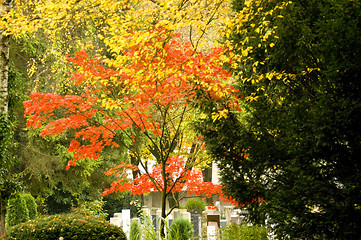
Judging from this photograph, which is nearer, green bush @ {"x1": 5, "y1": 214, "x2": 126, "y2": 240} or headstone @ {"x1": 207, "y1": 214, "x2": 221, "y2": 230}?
green bush @ {"x1": 5, "y1": 214, "x2": 126, "y2": 240}

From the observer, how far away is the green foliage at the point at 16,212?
34.5 ft

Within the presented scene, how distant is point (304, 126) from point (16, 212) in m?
8.25

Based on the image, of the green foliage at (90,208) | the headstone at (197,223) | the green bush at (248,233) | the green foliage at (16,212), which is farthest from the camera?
the green foliage at (90,208)

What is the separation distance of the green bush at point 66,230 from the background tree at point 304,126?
2.63m

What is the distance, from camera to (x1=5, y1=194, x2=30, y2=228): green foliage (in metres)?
10.5

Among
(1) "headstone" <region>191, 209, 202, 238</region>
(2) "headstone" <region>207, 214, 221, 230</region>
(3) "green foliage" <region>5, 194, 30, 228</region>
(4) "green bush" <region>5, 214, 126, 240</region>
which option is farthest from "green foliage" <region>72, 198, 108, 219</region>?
(4) "green bush" <region>5, 214, 126, 240</region>

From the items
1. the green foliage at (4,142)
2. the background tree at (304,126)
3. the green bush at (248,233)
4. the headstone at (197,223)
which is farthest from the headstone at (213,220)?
the green foliage at (4,142)

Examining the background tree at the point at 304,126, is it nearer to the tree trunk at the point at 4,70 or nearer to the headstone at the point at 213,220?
the tree trunk at the point at 4,70

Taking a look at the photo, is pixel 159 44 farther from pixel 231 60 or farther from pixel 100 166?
pixel 100 166

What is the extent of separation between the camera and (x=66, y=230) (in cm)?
811

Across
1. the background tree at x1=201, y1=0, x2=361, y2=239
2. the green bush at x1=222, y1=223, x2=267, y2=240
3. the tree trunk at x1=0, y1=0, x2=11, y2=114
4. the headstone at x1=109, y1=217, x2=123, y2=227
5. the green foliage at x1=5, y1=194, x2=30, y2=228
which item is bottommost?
the green bush at x1=222, y1=223, x2=267, y2=240

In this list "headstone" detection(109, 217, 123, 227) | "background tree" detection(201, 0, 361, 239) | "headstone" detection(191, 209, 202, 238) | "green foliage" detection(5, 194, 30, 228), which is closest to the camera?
"background tree" detection(201, 0, 361, 239)

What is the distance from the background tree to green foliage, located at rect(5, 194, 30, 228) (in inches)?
230

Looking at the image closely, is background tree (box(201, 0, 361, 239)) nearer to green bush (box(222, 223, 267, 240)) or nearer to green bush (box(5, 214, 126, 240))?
green bush (box(222, 223, 267, 240))
